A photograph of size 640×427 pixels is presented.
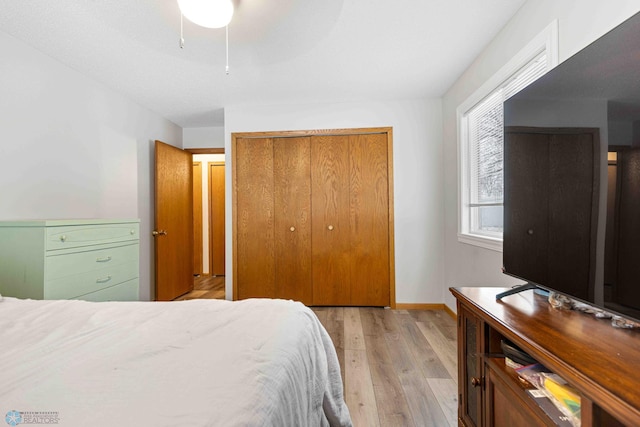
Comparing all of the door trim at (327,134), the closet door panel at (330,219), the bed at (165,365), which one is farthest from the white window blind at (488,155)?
the bed at (165,365)

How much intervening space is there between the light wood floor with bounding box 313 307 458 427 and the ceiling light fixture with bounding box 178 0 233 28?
231cm

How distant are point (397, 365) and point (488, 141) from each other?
6.14ft

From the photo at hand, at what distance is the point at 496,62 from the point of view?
2.03 metres

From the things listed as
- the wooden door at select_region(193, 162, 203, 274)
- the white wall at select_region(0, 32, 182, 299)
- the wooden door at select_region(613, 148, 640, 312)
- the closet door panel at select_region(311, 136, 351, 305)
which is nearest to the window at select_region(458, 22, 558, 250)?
the wooden door at select_region(613, 148, 640, 312)

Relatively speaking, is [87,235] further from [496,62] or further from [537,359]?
[496,62]

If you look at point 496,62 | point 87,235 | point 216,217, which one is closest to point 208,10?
point 87,235

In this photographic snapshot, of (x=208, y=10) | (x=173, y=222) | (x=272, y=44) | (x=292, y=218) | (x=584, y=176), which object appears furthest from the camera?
(x=173, y=222)

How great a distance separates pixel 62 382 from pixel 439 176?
3227mm

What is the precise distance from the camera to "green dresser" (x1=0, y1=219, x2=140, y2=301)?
1567 mm

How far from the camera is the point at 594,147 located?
0.82 meters

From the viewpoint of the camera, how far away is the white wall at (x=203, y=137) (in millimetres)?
3959

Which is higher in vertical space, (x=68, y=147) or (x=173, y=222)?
(x=68, y=147)

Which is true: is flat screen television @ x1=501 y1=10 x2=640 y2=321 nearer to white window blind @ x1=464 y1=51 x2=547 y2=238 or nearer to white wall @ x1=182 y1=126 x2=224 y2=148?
white window blind @ x1=464 y1=51 x2=547 y2=238

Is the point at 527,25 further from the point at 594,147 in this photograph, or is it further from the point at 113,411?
the point at 113,411
